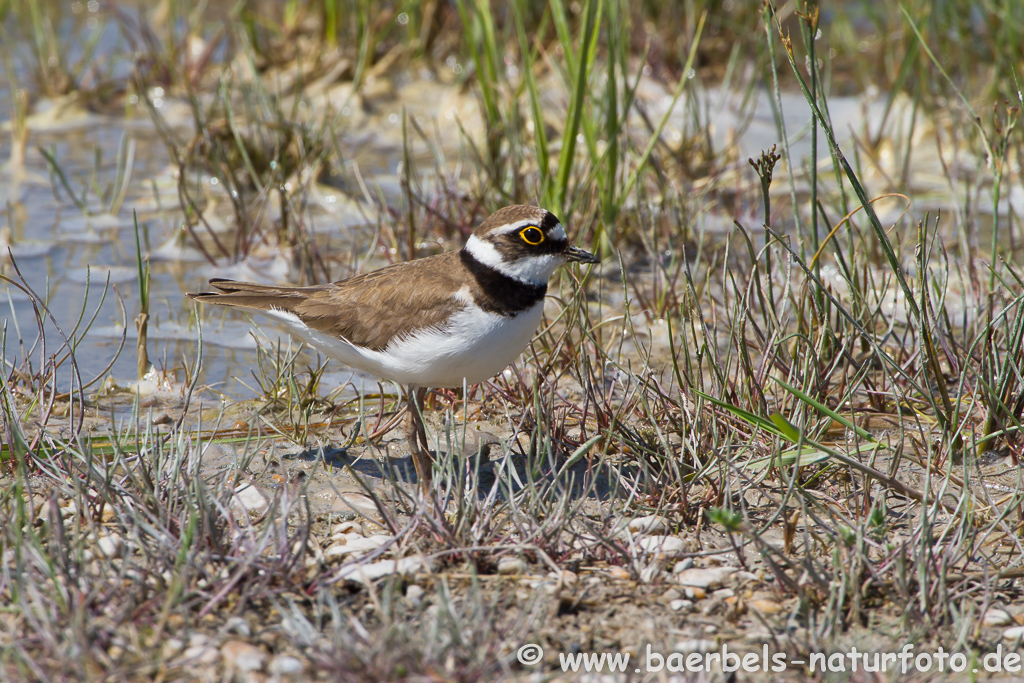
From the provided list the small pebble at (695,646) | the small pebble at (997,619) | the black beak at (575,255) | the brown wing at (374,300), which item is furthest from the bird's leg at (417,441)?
the small pebble at (997,619)

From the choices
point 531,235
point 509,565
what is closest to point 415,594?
point 509,565

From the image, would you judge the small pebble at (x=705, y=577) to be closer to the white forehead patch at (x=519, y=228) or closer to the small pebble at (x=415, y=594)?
the small pebble at (x=415, y=594)

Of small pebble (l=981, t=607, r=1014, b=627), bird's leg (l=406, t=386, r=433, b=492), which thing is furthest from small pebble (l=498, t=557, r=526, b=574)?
small pebble (l=981, t=607, r=1014, b=627)

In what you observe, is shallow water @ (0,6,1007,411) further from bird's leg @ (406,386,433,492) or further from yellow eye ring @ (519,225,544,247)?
yellow eye ring @ (519,225,544,247)

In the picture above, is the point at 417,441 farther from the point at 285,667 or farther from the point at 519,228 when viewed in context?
the point at 285,667

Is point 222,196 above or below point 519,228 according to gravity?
below

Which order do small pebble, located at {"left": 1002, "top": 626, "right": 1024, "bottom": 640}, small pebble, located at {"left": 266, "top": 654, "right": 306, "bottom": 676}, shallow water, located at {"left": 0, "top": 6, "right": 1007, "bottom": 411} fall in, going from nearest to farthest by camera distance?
1. small pebble, located at {"left": 266, "top": 654, "right": 306, "bottom": 676}
2. small pebble, located at {"left": 1002, "top": 626, "right": 1024, "bottom": 640}
3. shallow water, located at {"left": 0, "top": 6, "right": 1007, "bottom": 411}

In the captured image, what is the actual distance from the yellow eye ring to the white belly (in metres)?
0.23

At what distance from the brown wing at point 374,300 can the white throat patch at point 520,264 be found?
10 cm

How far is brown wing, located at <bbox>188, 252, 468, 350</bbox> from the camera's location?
382 cm

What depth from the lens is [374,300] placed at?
399cm

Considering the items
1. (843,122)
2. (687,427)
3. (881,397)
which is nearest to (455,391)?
(687,427)

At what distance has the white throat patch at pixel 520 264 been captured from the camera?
385 centimetres

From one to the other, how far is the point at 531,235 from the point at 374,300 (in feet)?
2.16
